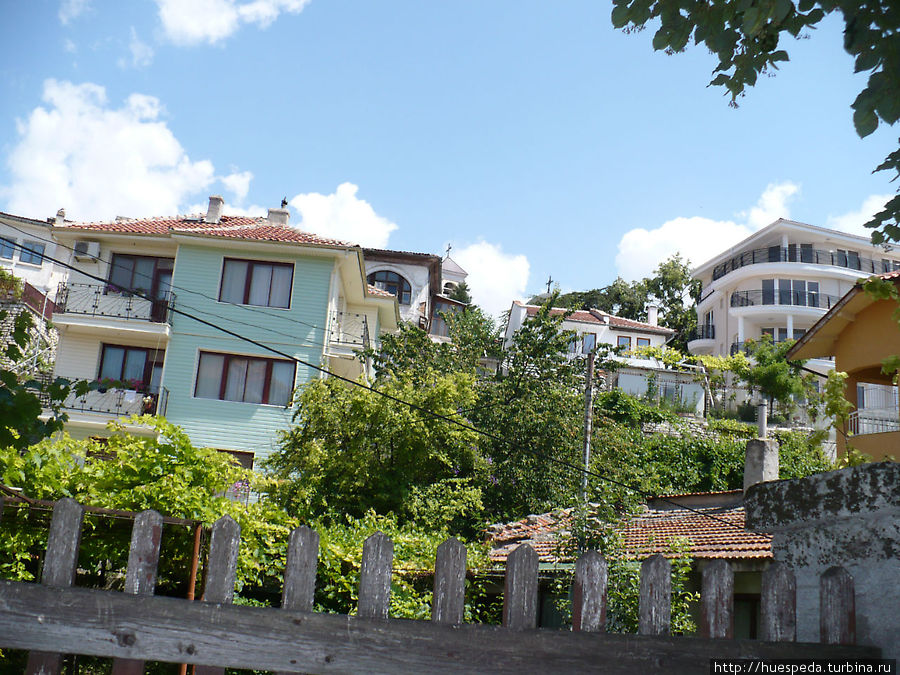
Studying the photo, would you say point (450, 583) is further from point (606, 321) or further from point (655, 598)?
point (606, 321)

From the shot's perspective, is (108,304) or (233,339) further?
(108,304)

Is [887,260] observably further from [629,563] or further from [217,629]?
[217,629]

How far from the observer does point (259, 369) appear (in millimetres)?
22688

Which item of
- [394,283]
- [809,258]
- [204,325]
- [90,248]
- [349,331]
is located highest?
[809,258]

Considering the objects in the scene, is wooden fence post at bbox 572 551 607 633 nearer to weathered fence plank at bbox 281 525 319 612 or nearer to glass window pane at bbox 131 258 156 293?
weathered fence plank at bbox 281 525 319 612

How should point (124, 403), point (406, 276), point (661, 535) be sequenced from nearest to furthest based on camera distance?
point (661, 535), point (124, 403), point (406, 276)

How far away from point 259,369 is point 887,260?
43642 millimetres

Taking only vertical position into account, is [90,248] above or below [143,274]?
above

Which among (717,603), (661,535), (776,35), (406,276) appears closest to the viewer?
(717,603)

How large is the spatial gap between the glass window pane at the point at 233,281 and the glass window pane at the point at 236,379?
1.90 m

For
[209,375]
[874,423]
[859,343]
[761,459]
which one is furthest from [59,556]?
[209,375]

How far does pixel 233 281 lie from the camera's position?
23.4 metres

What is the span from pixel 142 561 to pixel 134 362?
23.6 m

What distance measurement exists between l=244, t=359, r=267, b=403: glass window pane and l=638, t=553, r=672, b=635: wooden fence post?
21.2 m
